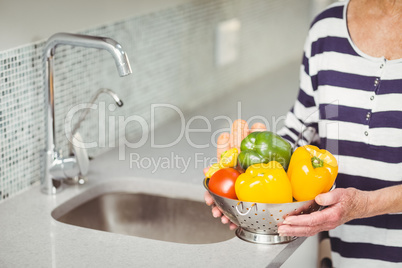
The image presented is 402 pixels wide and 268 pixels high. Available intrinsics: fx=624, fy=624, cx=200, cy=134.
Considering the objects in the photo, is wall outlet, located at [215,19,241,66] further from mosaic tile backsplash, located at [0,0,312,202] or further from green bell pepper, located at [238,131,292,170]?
green bell pepper, located at [238,131,292,170]

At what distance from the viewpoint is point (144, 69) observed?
1.94 metres

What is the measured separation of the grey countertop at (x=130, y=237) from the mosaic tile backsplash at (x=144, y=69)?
0.08 m

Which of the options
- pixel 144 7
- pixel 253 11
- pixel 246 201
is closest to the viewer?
pixel 246 201

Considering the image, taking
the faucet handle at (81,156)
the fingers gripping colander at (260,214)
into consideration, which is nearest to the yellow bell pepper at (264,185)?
the fingers gripping colander at (260,214)

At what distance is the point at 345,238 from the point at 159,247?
50 cm

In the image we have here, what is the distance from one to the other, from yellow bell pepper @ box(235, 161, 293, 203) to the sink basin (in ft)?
1.40

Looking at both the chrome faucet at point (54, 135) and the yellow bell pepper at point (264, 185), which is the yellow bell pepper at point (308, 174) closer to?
the yellow bell pepper at point (264, 185)

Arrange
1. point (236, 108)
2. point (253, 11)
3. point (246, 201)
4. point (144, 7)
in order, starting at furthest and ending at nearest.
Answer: point (253, 11) → point (236, 108) → point (144, 7) → point (246, 201)

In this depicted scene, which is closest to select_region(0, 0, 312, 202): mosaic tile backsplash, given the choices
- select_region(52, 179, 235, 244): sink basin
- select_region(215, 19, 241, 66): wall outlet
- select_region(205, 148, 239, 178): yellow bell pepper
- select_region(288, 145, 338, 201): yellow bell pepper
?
select_region(215, 19, 241, 66): wall outlet

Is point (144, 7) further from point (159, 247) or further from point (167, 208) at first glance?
point (159, 247)

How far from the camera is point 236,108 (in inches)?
89.1

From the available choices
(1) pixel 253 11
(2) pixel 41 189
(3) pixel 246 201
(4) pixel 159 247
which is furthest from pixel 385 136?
(1) pixel 253 11

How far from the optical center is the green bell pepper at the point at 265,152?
4.09ft

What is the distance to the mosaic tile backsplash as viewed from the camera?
1.45 meters
